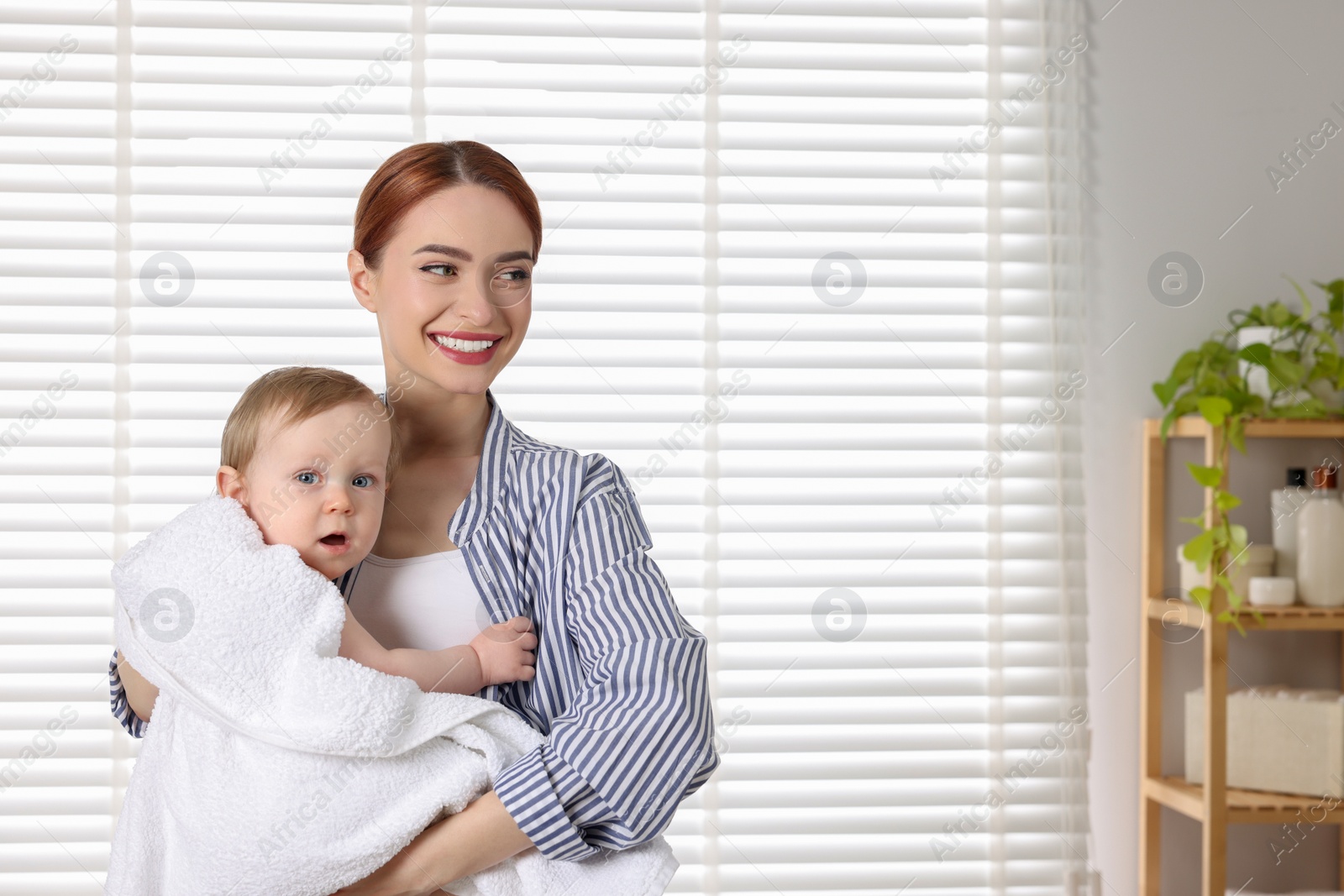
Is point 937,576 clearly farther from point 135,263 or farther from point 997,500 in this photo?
point 135,263

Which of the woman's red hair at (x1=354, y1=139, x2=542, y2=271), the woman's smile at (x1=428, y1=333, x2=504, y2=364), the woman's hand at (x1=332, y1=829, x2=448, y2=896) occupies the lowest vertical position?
the woman's hand at (x1=332, y1=829, x2=448, y2=896)

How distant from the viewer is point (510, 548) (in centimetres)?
91

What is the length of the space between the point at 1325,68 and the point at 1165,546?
0.99 m

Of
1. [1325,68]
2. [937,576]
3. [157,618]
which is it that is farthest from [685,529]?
[1325,68]

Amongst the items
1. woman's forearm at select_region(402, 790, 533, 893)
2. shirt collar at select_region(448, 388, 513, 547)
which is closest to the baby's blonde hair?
shirt collar at select_region(448, 388, 513, 547)

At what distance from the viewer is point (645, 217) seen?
70.5 inches

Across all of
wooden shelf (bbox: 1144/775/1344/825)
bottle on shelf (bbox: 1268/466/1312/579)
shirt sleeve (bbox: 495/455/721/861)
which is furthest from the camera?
bottle on shelf (bbox: 1268/466/1312/579)

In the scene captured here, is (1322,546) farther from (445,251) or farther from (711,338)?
(445,251)

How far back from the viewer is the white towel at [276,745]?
76 cm

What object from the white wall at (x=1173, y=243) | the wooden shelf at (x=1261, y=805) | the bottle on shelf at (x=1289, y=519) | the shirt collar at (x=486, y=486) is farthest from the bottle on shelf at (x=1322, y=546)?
the shirt collar at (x=486, y=486)

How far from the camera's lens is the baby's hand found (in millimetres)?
861

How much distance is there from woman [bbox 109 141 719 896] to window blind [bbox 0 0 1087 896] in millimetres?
784

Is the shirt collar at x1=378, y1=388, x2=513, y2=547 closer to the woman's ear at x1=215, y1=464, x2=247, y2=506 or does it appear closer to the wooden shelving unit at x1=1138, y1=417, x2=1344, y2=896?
the woman's ear at x1=215, y1=464, x2=247, y2=506

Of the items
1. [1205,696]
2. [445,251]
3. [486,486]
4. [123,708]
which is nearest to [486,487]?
[486,486]
